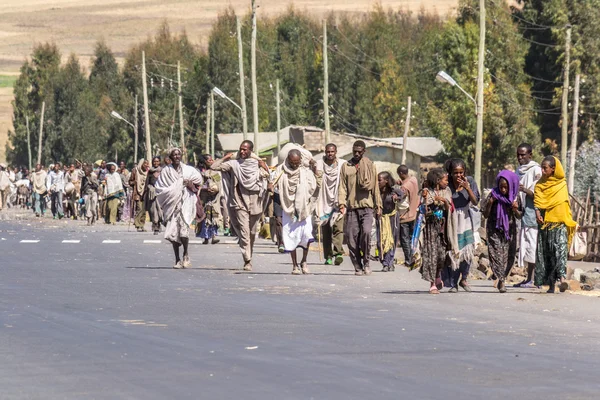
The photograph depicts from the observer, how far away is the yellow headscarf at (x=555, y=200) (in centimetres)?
1798

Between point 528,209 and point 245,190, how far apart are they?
4.49 m

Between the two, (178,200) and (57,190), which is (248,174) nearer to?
(178,200)

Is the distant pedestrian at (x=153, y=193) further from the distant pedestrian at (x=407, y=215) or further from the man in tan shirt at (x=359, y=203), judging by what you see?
the man in tan shirt at (x=359, y=203)

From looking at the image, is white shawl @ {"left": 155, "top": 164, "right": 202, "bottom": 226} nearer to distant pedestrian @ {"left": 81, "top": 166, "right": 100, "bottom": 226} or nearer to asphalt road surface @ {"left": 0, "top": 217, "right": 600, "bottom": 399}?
asphalt road surface @ {"left": 0, "top": 217, "right": 600, "bottom": 399}

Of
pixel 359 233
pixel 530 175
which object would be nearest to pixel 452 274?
pixel 530 175

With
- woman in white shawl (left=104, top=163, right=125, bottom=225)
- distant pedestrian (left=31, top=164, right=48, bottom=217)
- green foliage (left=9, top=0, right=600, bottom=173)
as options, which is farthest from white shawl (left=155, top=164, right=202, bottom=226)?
green foliage (left=9, top=0, right=600, bottom=173)

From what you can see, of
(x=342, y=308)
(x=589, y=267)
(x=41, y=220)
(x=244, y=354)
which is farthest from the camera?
(x=41, y=220)

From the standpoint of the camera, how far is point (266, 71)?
104 m

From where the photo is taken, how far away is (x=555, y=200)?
18016 millimetres

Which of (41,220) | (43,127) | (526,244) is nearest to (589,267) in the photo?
(526,244)

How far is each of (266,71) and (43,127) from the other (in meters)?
25.2

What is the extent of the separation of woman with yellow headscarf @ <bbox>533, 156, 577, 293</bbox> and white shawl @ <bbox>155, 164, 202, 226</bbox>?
20.0 feet

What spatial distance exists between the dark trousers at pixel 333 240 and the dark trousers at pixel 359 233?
1732mm

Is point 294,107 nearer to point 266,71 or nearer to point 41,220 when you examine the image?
point 266,71
